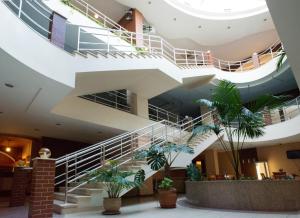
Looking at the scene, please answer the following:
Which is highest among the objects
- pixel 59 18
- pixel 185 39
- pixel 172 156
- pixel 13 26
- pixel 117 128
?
pixel 185 39

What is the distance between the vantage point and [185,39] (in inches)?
675

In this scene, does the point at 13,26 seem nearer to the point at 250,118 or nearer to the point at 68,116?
the point at 68,116

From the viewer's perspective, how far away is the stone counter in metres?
5.06

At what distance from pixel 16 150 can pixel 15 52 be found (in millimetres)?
9151

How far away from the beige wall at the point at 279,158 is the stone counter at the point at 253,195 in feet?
30.6

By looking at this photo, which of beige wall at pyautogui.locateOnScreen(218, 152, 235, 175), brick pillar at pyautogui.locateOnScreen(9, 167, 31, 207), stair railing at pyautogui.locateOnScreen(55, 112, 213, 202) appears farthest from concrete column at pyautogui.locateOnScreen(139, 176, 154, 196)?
beige wall at pyautogui.locateOnScreen(218, 152, 235, 175)

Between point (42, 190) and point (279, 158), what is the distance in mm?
13142

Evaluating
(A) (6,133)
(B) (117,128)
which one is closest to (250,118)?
(B) (117,128)

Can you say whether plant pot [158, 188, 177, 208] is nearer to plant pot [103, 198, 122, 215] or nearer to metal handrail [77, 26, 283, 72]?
plant pot [103, 198, 122, 215]

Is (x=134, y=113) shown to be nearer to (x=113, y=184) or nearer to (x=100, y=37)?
(x=100, y=37)

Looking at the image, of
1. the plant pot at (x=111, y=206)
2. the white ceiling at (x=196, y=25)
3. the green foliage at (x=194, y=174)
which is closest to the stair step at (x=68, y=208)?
the plant pot at (x=111, y=206)

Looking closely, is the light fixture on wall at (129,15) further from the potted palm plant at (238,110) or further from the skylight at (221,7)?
the potted palm plant at (238,110)

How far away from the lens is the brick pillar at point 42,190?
4199 mm

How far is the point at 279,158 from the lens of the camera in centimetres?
1358
